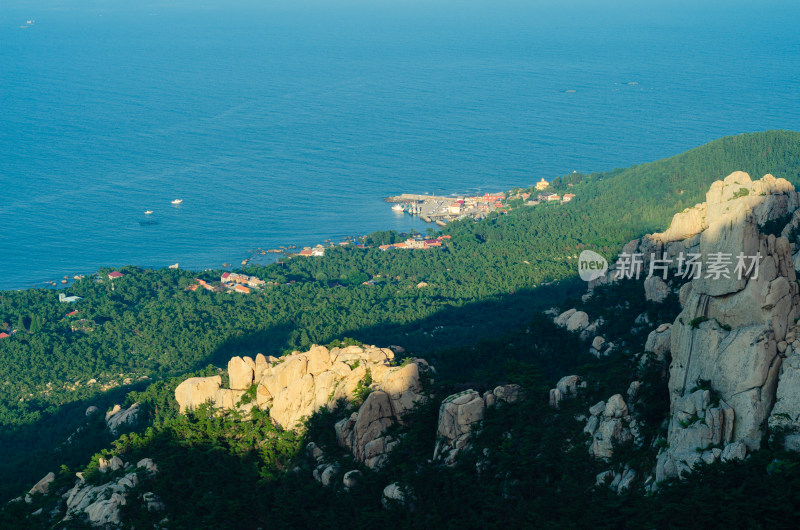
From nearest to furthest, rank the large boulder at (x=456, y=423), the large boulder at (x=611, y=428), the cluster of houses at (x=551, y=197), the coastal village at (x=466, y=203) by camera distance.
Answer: the large boulder at (x=611, y=428), the large boulder at (x=456, y=423), the cluster of houses at (x=551, y=197), the coastal village at (x=466, y=203)

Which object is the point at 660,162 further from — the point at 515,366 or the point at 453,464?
the point at 453,464

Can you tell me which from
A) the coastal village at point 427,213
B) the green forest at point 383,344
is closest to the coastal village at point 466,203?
the coastal village at point 427,213

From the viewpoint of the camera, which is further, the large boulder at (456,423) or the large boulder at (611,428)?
the large boulder at (456,423)

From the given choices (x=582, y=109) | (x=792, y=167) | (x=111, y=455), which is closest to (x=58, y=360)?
(x=111, y=455)

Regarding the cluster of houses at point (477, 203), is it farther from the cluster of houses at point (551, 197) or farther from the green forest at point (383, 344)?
Answer: the green forest at point (383, 344)

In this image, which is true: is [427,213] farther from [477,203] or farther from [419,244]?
[419,244]

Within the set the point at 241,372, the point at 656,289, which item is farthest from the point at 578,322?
the point at 241,372
